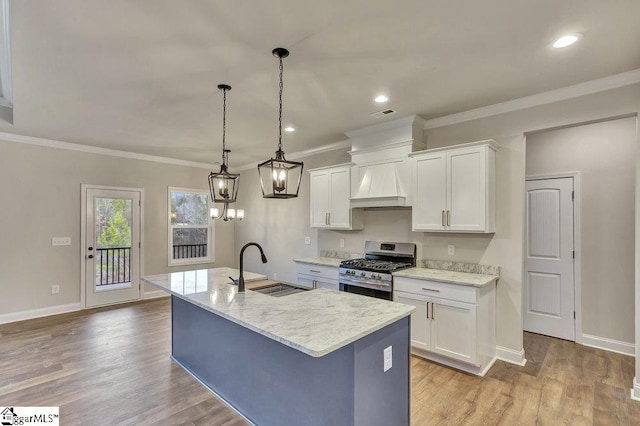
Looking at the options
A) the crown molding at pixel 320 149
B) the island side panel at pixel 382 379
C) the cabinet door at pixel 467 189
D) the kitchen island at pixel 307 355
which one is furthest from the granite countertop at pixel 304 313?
the crown molding at pixel 320 149

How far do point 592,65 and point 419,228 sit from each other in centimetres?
206

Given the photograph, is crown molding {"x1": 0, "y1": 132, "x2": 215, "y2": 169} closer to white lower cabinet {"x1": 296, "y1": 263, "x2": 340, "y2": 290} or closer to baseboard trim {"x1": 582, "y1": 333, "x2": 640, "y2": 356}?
white lower cabinet {"x1": 296, "y1": 263, "x2": 340, "y2": 290}

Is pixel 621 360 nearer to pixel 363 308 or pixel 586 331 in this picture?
pixel 586 331

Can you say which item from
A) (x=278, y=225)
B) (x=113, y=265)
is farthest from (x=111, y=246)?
(x=278, y=225)

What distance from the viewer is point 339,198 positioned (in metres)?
4.51

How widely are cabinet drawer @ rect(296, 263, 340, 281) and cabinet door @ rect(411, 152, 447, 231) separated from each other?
1.23 metres

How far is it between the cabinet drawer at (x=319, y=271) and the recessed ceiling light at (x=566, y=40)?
309cm

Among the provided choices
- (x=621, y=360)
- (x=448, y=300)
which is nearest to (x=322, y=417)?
(x=448, y=300)

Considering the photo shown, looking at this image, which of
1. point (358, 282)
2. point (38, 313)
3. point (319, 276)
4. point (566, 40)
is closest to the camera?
point (566, 40)

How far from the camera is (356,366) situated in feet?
5.55

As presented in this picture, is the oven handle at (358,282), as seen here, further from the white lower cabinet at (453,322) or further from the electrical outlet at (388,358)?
the electrical outlet at (388,358)

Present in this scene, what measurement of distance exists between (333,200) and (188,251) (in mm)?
3669

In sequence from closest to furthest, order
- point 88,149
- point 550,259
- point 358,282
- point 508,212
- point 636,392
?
point 636,392 < point 508,212 < point 358,282 < point 550,259 < point 88,149

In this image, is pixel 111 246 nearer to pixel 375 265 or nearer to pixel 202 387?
pixel 202 387
